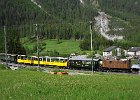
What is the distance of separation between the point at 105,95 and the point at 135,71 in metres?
66.7

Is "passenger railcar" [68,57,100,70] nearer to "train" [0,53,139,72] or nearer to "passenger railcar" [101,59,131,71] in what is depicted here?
"train" [0,53,139,72]

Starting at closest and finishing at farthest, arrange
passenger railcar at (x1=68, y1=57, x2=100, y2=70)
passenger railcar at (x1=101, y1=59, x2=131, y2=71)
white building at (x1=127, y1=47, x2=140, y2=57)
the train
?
1. passenger railcar at (x1=101, y1=59, x2=131, y2=71)
2. the train
3. passenger railcar at (x1=68, y1=57, x2=100, y2=70)
4. white building at (x1=127, y1=47, x2=140, y2=57)

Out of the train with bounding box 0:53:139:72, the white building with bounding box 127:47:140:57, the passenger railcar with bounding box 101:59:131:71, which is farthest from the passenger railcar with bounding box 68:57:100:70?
the white building with bounding box 127:47:140:57

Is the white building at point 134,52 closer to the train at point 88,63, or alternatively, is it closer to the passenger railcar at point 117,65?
the train at point 88,63

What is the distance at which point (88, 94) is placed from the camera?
14828 mm

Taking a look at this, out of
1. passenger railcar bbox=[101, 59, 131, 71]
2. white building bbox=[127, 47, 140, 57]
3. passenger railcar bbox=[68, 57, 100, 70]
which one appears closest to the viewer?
passenger railcar bbox=[101, 59, 131, 71]

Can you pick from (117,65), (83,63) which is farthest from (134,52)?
(117,65)

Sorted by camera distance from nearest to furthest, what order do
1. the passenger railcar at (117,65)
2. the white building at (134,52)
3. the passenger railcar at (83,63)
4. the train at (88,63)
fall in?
the passenger railcar at (117,65), the train at (88,63), the passenger railcar at (83,63), the white building at (134,52)

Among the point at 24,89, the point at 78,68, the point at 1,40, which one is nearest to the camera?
the point at 24,89

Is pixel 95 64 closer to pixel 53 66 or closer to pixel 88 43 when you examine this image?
pixel 53 66

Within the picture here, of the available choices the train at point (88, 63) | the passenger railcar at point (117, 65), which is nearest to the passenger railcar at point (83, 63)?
the train at point (88, 63)

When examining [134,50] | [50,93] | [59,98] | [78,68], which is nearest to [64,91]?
[50,93]

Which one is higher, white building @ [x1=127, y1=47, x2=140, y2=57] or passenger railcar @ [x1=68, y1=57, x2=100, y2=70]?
white building @ [x1=127, y1=47, x2=140, y2=57]

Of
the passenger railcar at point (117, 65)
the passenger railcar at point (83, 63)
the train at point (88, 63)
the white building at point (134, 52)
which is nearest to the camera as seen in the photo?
the passenger railcar at point (117, 65)
